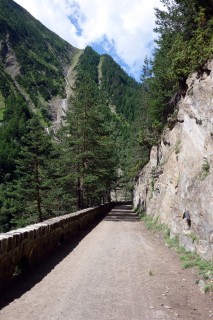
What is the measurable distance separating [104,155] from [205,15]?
19.1 m

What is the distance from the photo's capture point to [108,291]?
7.84m

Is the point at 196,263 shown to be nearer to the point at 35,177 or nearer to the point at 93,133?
the point at 93,133

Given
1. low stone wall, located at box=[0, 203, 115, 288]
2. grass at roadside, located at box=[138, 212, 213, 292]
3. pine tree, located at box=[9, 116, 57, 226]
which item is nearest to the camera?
low stone wall, located at box=[0, 203, 115, 288]

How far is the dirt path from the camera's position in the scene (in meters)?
6.47

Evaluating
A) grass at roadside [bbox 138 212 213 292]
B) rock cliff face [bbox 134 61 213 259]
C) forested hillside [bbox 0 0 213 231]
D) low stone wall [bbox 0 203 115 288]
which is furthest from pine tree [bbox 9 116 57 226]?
grass at roadside [bbox 138 212 213 292]

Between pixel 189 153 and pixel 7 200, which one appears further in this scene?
pixel 7 200

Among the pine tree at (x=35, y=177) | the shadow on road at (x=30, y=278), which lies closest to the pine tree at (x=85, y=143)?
the pine tree at (x=35, y=177)

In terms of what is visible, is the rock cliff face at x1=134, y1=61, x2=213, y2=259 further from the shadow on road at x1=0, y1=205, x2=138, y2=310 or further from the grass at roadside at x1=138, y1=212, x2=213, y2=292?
A: the shadow on road at x1=0, y1=205, x2=138, y2=310

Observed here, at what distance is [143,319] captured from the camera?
6.18 metres

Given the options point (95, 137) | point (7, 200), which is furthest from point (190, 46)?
point (7, 200)

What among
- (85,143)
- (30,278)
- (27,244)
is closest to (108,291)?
(30,278)

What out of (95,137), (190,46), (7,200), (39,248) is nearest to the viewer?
(39,248)

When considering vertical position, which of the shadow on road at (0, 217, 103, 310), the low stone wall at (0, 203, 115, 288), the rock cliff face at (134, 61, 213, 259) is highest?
the rock cliff face at (134, 61, 213, 259)

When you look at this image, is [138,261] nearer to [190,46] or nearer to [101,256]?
[101,256]
